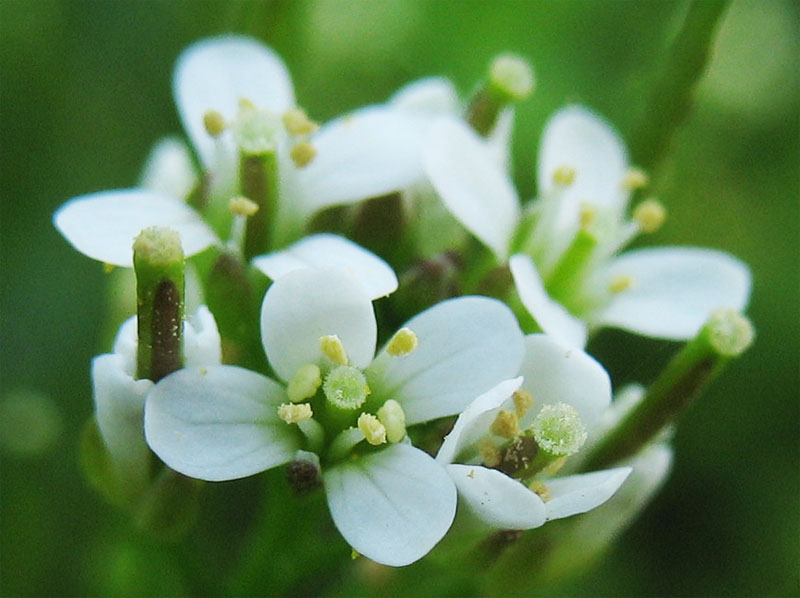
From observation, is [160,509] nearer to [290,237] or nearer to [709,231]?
[290,237]

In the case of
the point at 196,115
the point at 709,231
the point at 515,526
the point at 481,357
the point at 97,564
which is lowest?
the point at 97,564

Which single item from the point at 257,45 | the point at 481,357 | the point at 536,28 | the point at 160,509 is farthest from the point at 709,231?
the point at 160,509

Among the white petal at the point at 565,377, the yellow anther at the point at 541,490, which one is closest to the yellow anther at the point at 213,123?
the white petal at the point at 565,377

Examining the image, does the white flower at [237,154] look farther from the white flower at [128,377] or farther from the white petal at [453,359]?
the white petal at [453,359]

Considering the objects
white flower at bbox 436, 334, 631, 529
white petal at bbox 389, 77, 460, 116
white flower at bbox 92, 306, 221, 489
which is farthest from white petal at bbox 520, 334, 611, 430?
white petal at bbox 389, 77, 460, 116

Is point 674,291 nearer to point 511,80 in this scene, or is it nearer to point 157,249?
point 511,80

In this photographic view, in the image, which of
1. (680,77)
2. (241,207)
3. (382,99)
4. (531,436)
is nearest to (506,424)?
(531,436)

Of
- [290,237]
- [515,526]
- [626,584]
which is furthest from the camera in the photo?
[626,584]
